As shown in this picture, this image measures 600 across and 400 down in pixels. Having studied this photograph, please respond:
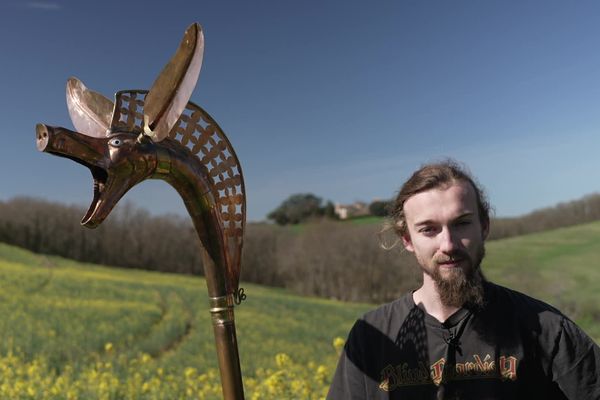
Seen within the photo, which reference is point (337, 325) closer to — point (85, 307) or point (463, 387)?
point (85, 307)

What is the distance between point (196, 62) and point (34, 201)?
1849 inches

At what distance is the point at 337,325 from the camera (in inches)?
649

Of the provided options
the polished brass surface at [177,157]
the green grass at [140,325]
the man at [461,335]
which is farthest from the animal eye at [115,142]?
the green grass at [140,325]

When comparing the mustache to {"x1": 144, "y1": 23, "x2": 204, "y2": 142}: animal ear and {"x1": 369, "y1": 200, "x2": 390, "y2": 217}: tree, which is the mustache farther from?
{"x1": 144, "y1": 23, "x2": 204, "y2": 142}: animal ear

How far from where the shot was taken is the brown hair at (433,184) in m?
1.95

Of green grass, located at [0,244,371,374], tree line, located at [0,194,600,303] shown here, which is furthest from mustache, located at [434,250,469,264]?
tree line, located at [0,194,600,303]

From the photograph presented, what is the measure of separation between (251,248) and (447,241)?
4286 centimetres

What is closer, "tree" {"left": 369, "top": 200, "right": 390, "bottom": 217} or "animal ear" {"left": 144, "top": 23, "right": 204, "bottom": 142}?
"animal ear" {"left": 144, "top": 23, "right": 204, "bottom": 142}

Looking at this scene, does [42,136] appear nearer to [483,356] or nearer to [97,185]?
[97,185]

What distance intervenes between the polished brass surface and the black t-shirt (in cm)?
57

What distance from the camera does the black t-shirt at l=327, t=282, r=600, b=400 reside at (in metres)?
1.86

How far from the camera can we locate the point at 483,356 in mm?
1922

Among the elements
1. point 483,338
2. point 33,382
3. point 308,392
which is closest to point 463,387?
point 483,338

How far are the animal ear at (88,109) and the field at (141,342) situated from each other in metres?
2.27
